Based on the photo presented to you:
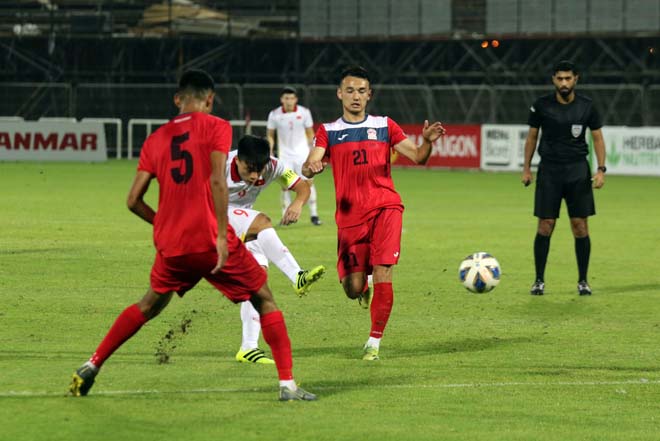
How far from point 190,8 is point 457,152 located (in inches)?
576

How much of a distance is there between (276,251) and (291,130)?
40.9 feet

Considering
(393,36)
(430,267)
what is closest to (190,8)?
(393,36)

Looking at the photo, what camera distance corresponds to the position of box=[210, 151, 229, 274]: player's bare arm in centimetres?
808

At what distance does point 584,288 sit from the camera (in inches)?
573

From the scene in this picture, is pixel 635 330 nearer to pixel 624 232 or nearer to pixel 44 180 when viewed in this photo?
pixel 624 232

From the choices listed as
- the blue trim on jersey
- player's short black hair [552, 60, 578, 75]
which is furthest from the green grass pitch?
player's short black hair [552, 60, 578, 75]

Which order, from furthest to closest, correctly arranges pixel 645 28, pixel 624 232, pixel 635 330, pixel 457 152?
pixel 645 28 → pixel 457 152 → pixel 624 232 → pixel 635 330

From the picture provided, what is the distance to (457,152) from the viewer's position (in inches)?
1604

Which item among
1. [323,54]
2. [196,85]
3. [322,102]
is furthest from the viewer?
[323,54]

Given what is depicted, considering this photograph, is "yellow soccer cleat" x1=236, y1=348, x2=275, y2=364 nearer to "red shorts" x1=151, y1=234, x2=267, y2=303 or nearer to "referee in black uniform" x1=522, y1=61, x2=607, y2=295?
"red shorts" x1=151, y1=234, x2=267, y2=303

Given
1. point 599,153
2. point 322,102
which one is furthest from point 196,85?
point 322,102

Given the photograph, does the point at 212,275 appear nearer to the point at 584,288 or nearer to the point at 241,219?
the point at 241,219

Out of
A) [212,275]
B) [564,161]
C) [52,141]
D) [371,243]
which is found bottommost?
[52,141]

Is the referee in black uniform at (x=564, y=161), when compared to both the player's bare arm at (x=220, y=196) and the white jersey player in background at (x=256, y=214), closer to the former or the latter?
the white jersey player in background at (x=256, y=214)
